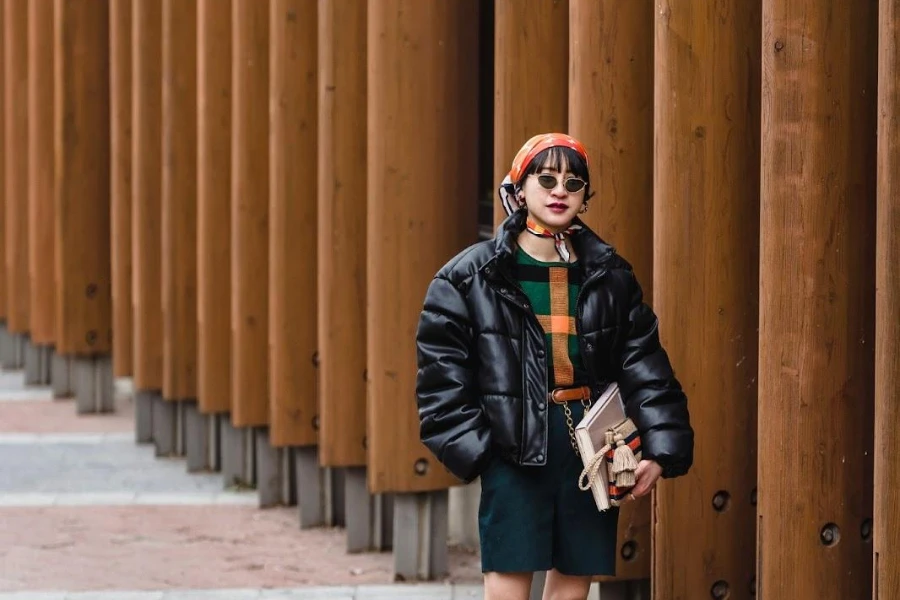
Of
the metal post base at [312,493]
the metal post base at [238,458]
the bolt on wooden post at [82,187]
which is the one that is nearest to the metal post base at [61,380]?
the bolt on wooden post at [82,187]

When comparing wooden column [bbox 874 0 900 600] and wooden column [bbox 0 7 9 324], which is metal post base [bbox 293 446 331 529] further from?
wooden column [bbox 0 7 9 324]

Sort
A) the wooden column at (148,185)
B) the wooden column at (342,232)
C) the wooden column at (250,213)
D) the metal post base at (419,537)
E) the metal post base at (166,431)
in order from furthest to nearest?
the wooden column at (148,185), the metal post base at (166,431), the wooden column at (250,213), the wooden column at (342,232), the metal post base at (419,537)

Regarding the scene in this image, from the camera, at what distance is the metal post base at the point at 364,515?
8.31 m

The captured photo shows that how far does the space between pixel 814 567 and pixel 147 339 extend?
252 inches

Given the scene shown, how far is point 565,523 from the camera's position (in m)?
5.03

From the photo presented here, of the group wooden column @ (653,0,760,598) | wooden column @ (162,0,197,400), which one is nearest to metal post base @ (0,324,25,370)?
wooden column @ (162,0,197,400)

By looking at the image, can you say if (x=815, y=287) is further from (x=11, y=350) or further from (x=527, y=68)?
(x=11, y=350)

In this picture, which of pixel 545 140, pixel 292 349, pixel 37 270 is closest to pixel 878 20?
pixel 545 140

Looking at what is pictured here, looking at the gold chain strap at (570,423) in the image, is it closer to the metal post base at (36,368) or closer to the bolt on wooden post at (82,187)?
the bolt on wooden post at (82,187)

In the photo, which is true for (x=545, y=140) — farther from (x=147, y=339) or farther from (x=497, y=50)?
(x=147, y=339)

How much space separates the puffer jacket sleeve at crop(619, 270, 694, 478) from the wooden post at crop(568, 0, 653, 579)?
4.00 feet


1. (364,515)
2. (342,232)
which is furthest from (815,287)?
(364,515)

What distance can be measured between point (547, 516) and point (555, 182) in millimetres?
890

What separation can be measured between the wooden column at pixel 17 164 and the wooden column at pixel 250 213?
17.4 ft
